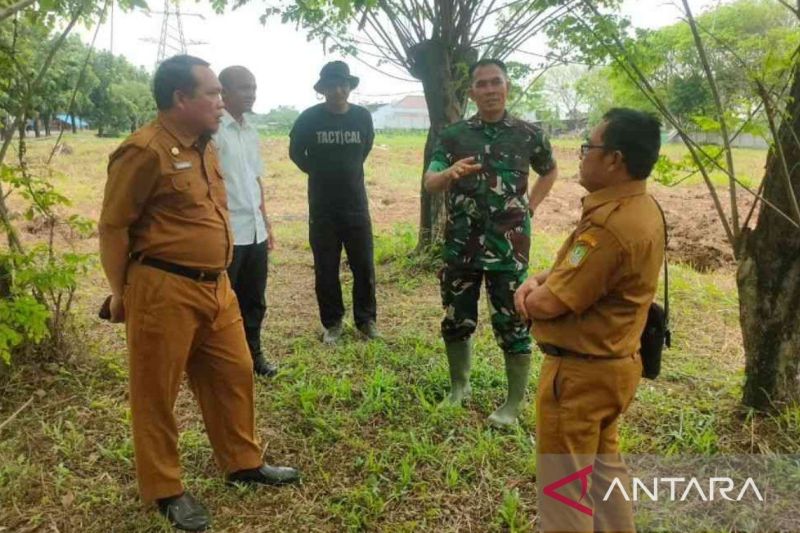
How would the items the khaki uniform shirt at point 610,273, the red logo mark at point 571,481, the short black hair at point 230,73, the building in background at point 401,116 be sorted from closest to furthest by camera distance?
the khaki uniform shirt at point 610,273, the red logo mark at point 571,481, the short black hair at point 230,73, the building in background at point 401,116

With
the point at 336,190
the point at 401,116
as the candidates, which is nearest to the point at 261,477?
the point at 336,190

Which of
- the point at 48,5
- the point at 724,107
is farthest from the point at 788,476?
the point at 48,5

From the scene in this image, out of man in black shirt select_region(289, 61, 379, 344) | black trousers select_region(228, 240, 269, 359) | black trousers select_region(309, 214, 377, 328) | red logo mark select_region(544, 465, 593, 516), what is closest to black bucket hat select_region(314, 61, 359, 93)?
man in black shirt select_region(289, 61, 379, 344)

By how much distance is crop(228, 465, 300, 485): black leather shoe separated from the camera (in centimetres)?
260

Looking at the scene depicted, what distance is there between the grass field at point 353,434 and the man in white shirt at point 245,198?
436 millimetres

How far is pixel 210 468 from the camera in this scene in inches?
108

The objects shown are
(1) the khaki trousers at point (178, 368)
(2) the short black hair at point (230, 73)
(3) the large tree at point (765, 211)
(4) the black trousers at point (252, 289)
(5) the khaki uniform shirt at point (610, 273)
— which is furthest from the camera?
(4) the black trousers at point (252, 289)

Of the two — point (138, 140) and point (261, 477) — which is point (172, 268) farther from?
point (261, 477)

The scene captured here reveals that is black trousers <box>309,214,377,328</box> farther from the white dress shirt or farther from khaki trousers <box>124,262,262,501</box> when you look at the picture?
khaki trousers <box>124,262,262,501</box>

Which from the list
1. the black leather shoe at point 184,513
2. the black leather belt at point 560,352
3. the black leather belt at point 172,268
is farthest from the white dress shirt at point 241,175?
the black leather belt at point 560,352

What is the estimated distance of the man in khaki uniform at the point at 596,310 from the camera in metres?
1.71

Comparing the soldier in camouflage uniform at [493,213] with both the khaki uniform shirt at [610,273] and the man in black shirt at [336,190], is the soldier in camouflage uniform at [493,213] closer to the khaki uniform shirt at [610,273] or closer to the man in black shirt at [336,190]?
the khaki uniform shirt at [610,273]

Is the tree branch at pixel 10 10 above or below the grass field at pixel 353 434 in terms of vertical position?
above

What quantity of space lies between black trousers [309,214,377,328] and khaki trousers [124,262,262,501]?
1.76m
